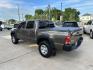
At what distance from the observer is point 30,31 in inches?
280

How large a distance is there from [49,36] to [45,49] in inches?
28.0

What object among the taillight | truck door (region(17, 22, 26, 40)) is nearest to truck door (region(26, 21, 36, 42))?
truck door (region(17, 22, 26, 40))

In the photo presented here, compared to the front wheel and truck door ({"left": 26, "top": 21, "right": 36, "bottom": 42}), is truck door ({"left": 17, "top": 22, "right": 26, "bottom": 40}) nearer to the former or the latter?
truck door ({"left": 26, "top": 21, "right": 36, "bottom": 42})

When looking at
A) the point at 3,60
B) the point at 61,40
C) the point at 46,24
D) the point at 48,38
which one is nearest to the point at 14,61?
the point at 3,60

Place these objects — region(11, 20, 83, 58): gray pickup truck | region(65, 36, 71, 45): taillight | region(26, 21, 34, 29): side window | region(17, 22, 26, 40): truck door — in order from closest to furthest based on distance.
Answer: region(65, 36, 71, 45): taillight → region(11, 20, 83, 58): gray pickup truck → region(26, 21, 34, 29): side window → region(17, 22, 26, 40): truck door

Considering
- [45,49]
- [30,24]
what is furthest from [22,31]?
[45,49]

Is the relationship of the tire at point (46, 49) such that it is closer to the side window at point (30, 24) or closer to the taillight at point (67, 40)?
the taillight at point (67, 40)

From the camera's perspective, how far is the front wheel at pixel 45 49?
5981mm

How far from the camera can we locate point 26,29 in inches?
297

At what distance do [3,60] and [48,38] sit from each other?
226cm

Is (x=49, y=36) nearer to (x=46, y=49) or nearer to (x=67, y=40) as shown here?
(x=46, y=49)

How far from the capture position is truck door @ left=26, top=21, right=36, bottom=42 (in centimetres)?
695

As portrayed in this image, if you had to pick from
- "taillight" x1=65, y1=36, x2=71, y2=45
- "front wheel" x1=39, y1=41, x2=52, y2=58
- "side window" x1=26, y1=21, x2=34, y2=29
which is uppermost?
"side window" x1=26, y1=21, x2=34, y2=29

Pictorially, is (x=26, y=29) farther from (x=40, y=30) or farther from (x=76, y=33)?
(x=76, y=33)
